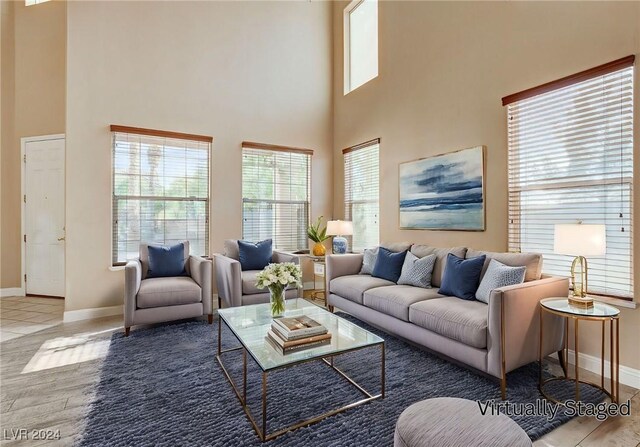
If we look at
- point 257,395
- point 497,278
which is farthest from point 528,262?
point 257,395

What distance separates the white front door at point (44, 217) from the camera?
16.0 ft

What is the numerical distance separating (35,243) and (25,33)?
10.2ft

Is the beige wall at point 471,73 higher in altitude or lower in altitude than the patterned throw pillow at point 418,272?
higher

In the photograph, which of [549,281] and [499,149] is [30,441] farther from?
[499,149]

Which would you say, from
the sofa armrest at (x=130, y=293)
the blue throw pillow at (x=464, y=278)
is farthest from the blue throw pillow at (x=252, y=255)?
the blue throw pillow at (x=464, y=278)

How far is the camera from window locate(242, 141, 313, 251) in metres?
4.93

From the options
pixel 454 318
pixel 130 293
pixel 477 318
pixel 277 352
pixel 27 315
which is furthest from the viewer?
pixel 27 315

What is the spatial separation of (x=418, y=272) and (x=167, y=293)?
2576mm

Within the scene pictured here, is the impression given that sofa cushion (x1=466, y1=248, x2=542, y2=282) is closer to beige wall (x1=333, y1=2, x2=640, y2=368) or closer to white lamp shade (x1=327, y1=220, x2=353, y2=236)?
beige wall (x1=333, y1=2, x2=640, y2=368)

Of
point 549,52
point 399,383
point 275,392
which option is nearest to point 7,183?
point 275,392

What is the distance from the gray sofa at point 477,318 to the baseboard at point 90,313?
2.99 meters

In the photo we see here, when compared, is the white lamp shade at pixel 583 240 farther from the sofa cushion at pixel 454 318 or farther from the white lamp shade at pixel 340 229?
the white lamp shade at pixel 340 229

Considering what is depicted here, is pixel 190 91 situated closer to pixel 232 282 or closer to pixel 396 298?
pixel 232 282

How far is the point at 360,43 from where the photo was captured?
521cm
